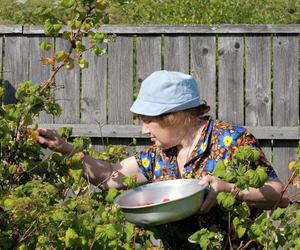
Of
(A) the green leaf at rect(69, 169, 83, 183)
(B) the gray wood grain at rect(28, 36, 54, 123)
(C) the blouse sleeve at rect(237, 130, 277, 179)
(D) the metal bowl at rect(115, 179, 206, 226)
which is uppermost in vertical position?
(B) the gray wood grain at rect(28, 36, 54, 123)

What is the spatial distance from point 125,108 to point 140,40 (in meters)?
0.53

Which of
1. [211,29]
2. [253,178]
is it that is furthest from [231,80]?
[253,178]

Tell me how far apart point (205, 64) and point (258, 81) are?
1.39ft

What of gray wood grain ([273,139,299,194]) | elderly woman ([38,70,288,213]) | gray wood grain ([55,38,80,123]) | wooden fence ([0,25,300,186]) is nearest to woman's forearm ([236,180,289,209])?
elderly woman ([38,70,288,213])

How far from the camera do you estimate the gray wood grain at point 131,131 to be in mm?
7230

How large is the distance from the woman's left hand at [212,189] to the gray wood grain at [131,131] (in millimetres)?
3688

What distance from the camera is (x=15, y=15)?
41.2ft

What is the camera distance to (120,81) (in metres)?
7.43

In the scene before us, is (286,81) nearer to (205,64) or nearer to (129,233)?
(205,64)

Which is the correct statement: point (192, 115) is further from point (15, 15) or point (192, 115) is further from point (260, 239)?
point (15, 15)

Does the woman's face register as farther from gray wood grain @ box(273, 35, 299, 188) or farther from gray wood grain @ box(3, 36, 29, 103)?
gray wood grain @ box(3, 36, 29, 103)

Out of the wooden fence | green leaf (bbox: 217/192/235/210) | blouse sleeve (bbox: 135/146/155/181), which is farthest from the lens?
the wooden fence

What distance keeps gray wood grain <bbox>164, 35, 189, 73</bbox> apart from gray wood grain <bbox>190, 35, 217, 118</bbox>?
53mm

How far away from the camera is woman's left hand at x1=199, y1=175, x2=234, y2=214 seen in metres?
3.50
